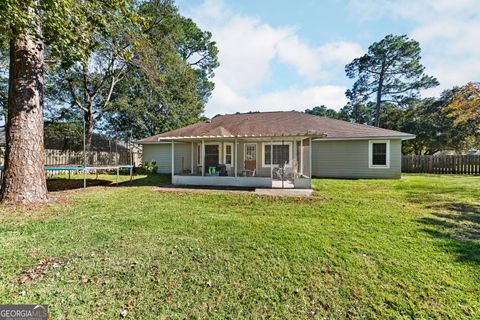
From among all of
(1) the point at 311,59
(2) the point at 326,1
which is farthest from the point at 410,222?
(1) the point at 311,59

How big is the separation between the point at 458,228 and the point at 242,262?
4.94 metres

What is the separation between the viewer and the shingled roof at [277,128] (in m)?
11.9

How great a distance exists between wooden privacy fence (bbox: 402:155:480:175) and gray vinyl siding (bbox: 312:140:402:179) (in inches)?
225

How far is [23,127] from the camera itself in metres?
5.96

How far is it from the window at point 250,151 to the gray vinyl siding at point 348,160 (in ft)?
12.8

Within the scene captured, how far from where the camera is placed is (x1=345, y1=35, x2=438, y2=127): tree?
82.0ft

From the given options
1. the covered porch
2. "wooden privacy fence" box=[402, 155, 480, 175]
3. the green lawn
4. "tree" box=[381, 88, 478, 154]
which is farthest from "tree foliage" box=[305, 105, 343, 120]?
the green lawn

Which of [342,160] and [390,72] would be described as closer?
[342,160]

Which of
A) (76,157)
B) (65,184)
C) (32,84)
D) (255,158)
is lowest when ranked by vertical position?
(65,184)

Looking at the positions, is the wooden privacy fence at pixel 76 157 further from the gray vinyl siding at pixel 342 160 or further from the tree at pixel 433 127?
the tree at pixel 433 127

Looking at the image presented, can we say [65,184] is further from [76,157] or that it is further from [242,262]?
[242,262]

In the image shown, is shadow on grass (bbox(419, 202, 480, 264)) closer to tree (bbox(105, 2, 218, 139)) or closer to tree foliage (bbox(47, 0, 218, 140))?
tree foliage (bbox(47, 0, 218, 140))

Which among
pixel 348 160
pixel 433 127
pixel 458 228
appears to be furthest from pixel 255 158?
pixel 433 127

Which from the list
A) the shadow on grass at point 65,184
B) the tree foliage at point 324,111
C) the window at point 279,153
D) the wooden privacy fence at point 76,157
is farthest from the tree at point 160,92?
the tree foliage at point 324,111
